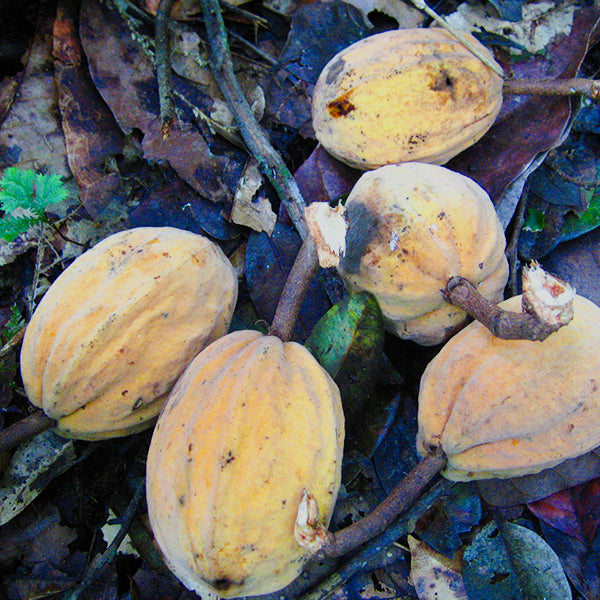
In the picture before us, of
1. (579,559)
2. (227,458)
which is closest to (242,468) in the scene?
(227,458)

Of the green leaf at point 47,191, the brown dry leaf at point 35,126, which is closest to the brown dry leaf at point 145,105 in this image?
the brown dry leaf at point 35,126

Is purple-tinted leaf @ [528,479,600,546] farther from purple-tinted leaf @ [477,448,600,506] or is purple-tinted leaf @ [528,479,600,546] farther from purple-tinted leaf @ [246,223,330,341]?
purple-tinted leaf @ [246,223,330,341]

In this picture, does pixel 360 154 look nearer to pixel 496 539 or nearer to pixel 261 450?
pixel 261 450

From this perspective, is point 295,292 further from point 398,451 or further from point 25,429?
point 25,429

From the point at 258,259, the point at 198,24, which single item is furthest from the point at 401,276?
the point at 198,24

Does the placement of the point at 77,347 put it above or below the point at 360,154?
above

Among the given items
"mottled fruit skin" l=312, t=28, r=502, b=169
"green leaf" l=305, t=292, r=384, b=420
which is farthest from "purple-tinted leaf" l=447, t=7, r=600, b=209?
"green leaf" l=305, t=292, r=384, b=420
